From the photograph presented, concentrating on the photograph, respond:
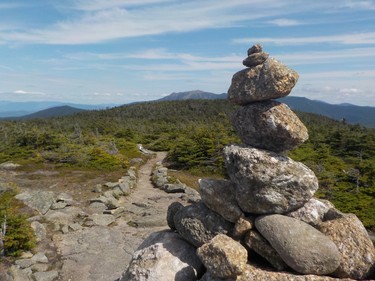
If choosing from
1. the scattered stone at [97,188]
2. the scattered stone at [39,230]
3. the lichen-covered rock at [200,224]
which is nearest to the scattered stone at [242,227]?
the lichen-covered rock at [200,224]

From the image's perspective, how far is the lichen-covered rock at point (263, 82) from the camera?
1097 cm

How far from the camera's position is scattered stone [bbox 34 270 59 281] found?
48.3 ft

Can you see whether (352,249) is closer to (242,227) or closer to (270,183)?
(270,183)

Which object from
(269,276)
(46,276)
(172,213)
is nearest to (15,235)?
(46,276)

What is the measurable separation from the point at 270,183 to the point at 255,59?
13.3ft

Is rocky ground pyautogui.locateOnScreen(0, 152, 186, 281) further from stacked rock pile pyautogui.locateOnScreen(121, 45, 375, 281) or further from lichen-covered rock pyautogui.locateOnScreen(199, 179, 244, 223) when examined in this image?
lichen-covered rock pyautogui.locateOnScreen(199, 179, 244, 223)

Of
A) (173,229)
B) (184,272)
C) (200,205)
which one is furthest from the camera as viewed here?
(173,229)

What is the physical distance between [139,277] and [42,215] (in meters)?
13.1

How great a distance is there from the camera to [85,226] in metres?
21.4

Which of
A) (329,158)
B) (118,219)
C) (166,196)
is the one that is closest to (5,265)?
(118,219)

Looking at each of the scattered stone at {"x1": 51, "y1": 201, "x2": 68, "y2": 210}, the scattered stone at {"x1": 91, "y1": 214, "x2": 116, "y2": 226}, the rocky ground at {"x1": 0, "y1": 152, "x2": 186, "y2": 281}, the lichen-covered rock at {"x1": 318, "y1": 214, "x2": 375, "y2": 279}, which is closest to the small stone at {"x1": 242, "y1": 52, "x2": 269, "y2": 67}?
the lichen-covered rock at {"x1": 318, "y1": 214, "x2": 375, "y2": 279}

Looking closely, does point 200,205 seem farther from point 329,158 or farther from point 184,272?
point 329,158

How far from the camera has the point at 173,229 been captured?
13.6 meters

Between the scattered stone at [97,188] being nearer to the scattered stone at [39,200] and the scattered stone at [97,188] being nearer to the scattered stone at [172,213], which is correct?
the scattered stone at [39,200]
